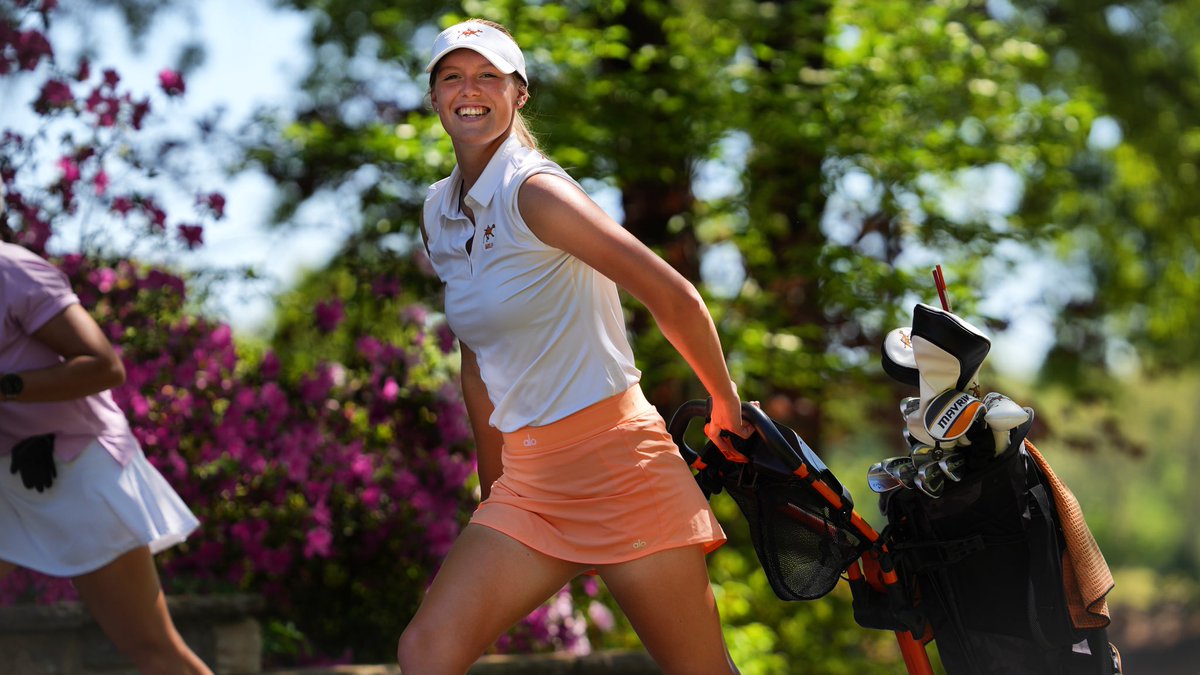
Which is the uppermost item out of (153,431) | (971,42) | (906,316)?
(971,42)

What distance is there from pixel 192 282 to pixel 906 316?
3514 millimetres

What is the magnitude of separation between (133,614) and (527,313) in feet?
5.48

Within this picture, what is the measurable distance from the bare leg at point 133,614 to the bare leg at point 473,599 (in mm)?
1263

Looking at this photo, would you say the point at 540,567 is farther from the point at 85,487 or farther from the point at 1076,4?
the point at 1076,4

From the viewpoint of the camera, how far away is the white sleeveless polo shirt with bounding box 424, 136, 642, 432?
3.15m

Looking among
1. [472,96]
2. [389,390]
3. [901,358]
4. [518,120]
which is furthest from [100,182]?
[901,358]

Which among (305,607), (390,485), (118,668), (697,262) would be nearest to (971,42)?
(697,262)

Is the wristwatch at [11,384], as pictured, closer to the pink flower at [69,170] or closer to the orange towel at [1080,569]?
the pink flower at [69,170]

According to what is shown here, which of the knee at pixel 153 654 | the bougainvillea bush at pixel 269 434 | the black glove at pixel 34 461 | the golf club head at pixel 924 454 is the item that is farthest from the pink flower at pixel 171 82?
the golf club head at pixel 924 454

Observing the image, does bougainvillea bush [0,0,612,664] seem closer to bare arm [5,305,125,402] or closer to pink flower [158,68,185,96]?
pink flower [158,68,185,96]

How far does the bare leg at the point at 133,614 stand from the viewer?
4.01 m

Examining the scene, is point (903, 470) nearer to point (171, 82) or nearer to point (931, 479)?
point (931, 479)

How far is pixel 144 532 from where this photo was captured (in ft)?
13.3

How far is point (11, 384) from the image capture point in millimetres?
3869
